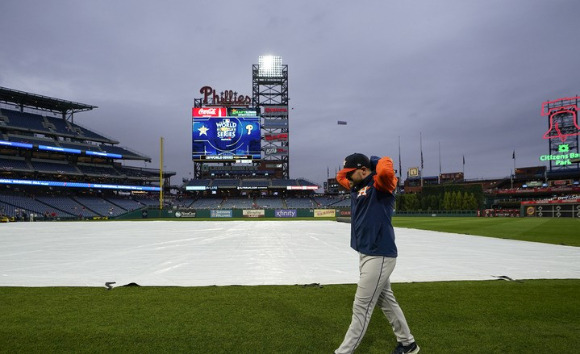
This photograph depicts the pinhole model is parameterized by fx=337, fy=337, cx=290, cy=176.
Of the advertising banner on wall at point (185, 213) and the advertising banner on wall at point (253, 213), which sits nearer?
the advertising banner on wall at point (185, 213)

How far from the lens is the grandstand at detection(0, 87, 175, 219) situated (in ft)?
178

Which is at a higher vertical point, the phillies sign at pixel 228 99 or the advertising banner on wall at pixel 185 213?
the phillies sign at pixel 228 99

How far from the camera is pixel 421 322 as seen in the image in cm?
429

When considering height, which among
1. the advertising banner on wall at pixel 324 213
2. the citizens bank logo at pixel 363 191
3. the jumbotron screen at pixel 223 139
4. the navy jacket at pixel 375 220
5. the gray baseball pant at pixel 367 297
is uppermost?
the jumbotron screen at pixel 223 139

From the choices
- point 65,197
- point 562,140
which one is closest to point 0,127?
point 65,197

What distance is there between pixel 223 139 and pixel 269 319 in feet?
201

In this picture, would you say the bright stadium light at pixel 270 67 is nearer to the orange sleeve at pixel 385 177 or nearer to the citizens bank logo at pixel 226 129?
the citizens bank logo at pixel 226 129

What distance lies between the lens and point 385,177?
123 inches

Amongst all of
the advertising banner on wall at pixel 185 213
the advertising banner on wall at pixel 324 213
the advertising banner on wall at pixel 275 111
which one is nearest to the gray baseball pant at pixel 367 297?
the advertising banner on wall at pixel 324 213

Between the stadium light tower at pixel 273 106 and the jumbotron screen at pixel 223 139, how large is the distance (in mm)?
Answer: 7804

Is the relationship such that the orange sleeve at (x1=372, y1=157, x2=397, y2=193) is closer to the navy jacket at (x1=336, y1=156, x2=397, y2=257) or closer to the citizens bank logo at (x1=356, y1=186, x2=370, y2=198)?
the navy jacket at (x1=336, y1=156, x2=397, y2=257)

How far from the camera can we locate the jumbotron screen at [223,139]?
63.4 metres

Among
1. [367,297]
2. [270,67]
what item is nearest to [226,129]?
[270,67]

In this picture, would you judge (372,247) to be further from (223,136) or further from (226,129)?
(226,129)
